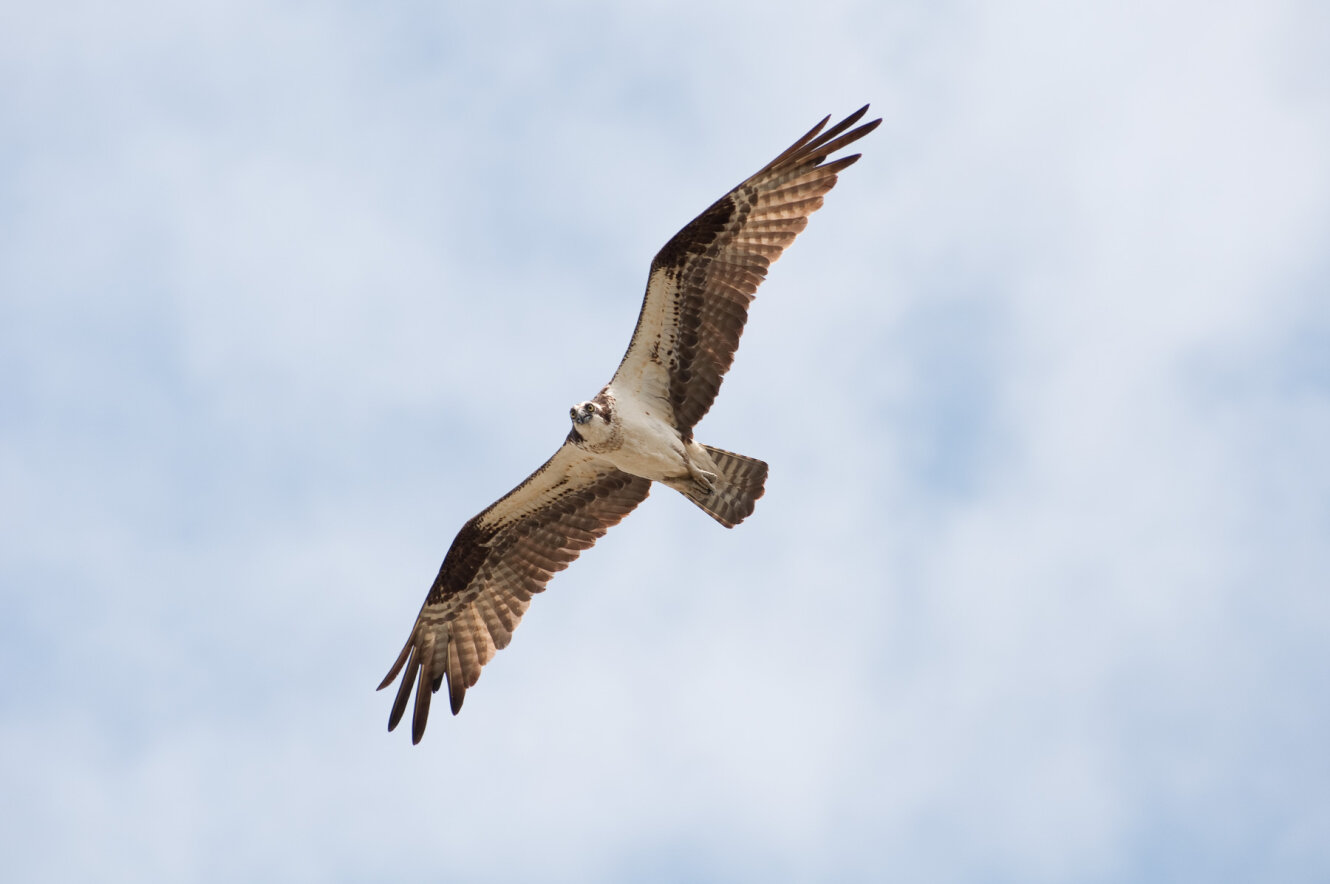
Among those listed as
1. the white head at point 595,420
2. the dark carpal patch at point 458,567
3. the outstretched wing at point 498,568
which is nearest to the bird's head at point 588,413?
the white head at point 595,420

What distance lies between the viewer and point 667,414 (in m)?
14.8

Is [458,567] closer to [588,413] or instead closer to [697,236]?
[588,413]

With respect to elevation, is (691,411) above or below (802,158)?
below

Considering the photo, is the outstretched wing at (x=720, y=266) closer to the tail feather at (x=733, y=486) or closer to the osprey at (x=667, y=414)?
the osprey at (x=667, y=414)

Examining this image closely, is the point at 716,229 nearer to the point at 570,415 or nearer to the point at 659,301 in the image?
the point at 659,301

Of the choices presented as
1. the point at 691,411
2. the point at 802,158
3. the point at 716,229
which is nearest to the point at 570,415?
the point at 691,411

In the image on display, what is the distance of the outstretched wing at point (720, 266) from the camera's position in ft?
46.9

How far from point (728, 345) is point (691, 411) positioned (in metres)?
0.75

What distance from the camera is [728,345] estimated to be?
14484mm

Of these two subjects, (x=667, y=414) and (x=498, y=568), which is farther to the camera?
(x=498, y=568)

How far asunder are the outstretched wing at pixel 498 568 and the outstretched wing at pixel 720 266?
64.0 inches

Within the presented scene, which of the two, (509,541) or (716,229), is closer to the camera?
(716,229)

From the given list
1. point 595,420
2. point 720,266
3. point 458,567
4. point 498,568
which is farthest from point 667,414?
point 458,567

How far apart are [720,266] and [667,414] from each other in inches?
60.5
